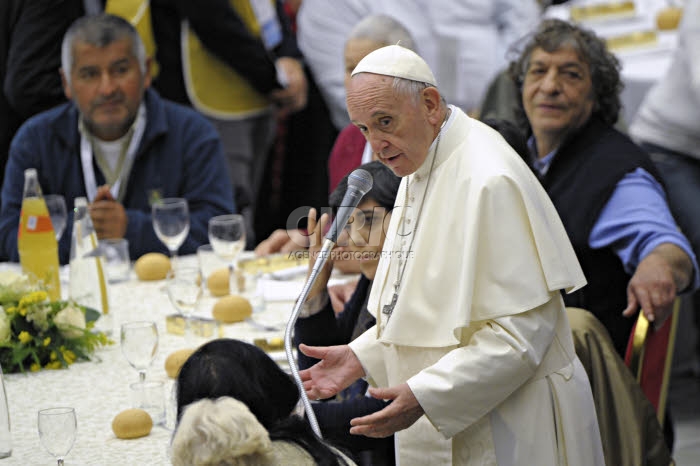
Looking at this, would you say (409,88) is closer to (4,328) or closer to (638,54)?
(4,328)

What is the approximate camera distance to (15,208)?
3785 mm

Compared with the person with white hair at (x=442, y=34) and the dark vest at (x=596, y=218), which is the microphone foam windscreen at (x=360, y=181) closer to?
the dark vest at (x=596, y=218)

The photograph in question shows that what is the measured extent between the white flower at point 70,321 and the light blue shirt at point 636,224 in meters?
1.42

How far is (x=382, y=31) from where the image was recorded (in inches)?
145

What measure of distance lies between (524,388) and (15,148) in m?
2.60

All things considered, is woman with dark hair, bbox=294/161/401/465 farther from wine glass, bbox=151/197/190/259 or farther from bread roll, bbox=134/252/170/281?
bread roll, bbox=134/252/170/281

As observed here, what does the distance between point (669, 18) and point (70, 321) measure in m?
4.63

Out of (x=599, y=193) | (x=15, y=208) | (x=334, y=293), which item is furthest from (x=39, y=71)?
(x=599, y=193)

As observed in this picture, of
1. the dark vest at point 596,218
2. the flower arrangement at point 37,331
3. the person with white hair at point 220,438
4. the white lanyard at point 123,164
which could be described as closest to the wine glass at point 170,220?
the flower arrangement at point 37,331

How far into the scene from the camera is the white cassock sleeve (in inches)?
75.0

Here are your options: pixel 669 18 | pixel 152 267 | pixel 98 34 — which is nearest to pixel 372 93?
pixel 152 267

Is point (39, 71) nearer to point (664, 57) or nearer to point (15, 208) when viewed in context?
point (15, 208)

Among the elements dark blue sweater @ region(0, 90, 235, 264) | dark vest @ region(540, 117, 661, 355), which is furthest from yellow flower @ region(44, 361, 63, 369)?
dark vest @ region(540, 117, 661, 355)

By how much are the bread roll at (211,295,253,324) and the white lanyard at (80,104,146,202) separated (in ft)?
4.11
